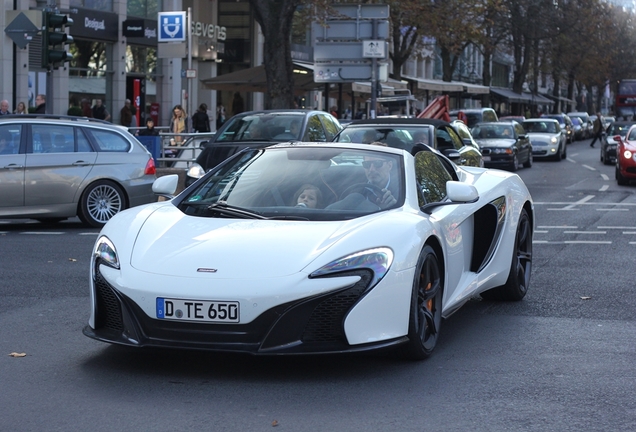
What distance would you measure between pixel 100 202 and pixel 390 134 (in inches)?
171

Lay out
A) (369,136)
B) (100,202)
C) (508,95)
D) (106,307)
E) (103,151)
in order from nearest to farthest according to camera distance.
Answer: (106,307), (100,202), (103,151), (369,136), (508,95)

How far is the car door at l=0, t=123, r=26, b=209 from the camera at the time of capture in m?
14.4

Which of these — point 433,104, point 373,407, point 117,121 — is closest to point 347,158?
point 373,407

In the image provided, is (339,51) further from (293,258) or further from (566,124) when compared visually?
(566,124)

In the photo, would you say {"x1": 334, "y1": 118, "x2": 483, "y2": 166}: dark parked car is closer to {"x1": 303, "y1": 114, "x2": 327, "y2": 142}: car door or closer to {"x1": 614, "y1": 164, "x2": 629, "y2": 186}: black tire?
{"x1": 303, "y1": 114, "x2": 327, "y2": 142}: car door

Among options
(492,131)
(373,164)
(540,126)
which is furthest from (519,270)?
(540,126)

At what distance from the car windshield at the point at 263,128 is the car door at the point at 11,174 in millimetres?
4064

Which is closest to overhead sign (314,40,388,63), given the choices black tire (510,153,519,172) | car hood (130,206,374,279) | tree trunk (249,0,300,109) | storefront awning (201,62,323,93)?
tree trunk (249,0,300,109)

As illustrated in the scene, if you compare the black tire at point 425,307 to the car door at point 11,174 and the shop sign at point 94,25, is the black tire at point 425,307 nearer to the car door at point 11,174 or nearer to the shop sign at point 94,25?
the car door at point 11,174

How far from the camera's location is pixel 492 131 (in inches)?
1291

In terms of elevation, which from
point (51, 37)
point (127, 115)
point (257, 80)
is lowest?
point (127, 115)

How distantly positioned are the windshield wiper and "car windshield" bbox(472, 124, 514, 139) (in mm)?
26217

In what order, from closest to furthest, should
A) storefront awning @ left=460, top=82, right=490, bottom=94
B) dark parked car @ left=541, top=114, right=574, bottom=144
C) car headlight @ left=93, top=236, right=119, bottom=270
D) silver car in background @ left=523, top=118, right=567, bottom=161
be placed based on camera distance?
car headlight @ left=93, top=236, right=119, bottom=270
silver car in background @ left=523, top=118, right=567, bottom=161
storefront awning @ left=460, top=82, right=490, bottom=94
dark parked car @ left=541, top=114, right=574, bottom=144

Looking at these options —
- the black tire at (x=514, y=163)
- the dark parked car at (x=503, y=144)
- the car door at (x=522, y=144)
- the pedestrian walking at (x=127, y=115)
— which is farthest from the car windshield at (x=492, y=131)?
the pedestrian walking at (x=127, y=115)
